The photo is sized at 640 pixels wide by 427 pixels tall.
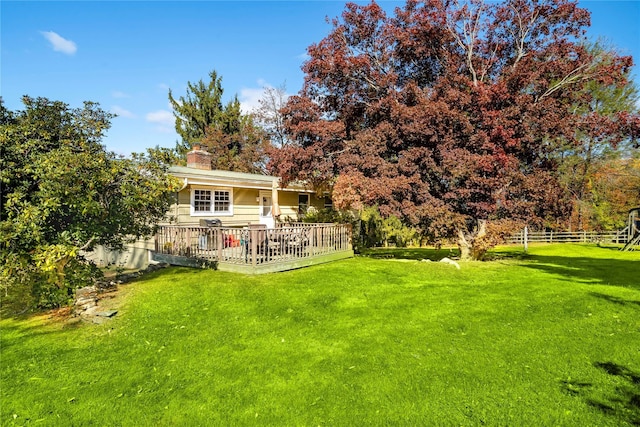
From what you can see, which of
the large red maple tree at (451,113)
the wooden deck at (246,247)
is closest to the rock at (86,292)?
the wooden deck at (246,247)

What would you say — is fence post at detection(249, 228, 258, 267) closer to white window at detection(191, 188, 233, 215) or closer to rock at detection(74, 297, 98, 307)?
rock at detection(74, 297, 98, 307)

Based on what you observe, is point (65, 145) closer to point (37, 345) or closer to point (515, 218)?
point (37, 345)

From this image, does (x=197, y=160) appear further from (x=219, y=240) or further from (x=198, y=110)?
(x=198, y=110)

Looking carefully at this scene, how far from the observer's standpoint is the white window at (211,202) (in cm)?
1518

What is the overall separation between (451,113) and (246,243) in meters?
8.41

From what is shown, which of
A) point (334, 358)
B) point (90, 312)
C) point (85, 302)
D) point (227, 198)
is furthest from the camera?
point (227, 198)

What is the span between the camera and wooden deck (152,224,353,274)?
10453 millimetres

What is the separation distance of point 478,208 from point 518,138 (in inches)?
112

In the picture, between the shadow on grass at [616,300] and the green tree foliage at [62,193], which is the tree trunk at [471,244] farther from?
the green tree foliage at [62,193]

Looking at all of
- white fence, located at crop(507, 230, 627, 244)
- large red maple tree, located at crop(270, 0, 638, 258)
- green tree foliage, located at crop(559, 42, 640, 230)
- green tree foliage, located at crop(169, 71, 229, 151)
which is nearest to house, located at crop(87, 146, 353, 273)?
large red maple tree, located at crop(270, 0, 638, 258)

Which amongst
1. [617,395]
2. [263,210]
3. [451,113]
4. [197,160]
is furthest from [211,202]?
[617,395]

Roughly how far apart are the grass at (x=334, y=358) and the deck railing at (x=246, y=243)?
1865mm

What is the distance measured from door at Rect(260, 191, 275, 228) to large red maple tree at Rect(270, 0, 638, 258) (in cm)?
398

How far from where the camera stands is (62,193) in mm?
6746
